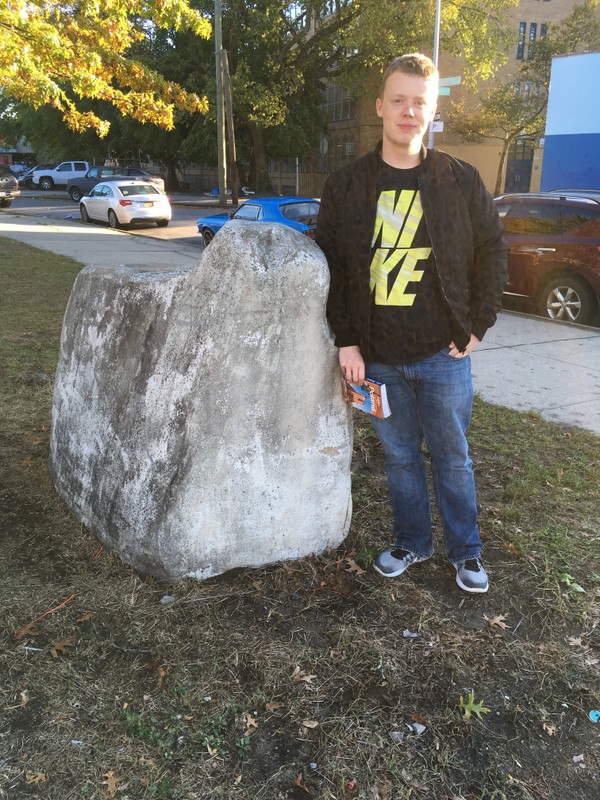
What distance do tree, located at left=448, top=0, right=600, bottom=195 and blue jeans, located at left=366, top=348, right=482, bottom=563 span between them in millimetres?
38511

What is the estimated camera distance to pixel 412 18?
2738 cm

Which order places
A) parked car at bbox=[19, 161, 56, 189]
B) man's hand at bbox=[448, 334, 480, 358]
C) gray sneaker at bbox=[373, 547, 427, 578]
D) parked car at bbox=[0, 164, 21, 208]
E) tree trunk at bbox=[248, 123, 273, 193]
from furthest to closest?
1. parked car at bbox=[19, 161, 56, 189]
2. tree trunk at bbox=[248, 123, 273, 193]
3. parked car at bbox=[0, 164, 21, 208]
4. gray sneaker at bbox=[373, 547, 427, 578]
5. man's hand at bbox=[448, 334, 480, 358]

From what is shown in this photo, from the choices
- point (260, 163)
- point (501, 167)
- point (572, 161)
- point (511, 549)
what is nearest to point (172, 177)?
point (260, 163)

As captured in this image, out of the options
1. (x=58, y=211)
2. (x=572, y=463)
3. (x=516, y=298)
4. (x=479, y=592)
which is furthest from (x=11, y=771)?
(x=58, y=211)

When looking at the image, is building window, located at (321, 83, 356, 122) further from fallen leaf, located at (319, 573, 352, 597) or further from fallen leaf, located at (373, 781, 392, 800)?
fallen leaf, located at (373, 781, 392, 800)

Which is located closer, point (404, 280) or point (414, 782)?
point (414, 782)

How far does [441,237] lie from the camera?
2.52 meters

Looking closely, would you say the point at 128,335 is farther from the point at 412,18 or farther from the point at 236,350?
the point at 412,18

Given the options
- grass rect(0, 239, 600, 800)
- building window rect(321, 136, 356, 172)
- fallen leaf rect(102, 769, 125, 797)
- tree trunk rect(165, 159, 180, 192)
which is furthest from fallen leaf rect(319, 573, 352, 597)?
tree trunk rect(165, 159, 180, 192)

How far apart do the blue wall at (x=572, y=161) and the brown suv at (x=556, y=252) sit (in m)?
4.41

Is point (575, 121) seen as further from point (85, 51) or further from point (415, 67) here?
point (415, 67)

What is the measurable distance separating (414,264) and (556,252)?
22.8 ft

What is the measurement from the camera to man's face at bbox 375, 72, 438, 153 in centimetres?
246


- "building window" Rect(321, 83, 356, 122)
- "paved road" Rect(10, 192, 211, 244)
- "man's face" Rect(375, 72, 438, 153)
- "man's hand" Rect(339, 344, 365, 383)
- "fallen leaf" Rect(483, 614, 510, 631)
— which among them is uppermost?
"building window" Rect(321, 83, 356, 122)
